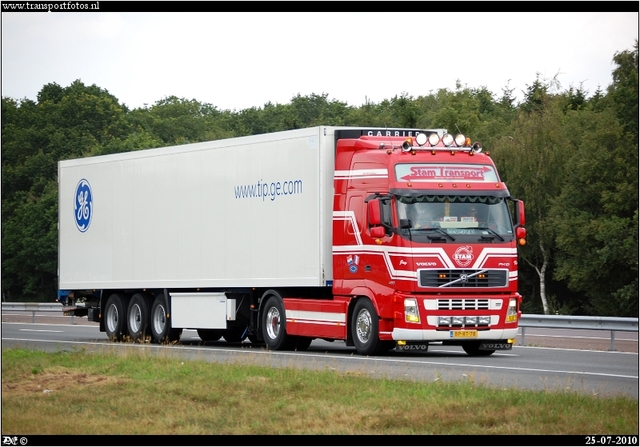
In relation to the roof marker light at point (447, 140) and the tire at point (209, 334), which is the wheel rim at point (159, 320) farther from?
the roof marker light at point (447, 140)

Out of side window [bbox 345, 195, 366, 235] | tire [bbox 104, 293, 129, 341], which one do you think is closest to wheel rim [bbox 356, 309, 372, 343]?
side window [bbox 345, 195, 366, 235]

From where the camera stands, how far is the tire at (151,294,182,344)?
28.3 metres

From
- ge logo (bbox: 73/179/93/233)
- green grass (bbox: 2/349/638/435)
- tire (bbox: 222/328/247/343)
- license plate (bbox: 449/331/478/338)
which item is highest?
ge logo (bbox: 73/179/93/233)

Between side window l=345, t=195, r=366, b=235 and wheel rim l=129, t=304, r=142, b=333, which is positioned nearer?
side window l=345, t=195, r=366, b=235

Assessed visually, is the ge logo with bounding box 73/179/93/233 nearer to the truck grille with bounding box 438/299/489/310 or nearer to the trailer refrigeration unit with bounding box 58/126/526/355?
the trailer refrigeration unit with bounding box 58/126/526/355

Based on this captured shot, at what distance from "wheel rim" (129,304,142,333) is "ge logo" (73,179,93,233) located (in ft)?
10.1

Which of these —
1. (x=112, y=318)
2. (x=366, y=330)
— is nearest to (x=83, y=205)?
(x=112, y=318)

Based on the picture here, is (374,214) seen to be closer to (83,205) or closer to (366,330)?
(366,330)

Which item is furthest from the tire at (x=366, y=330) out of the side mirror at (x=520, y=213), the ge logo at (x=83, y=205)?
the ge logo at (x=83, y=205)

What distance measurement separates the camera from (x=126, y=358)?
2050 centimetres

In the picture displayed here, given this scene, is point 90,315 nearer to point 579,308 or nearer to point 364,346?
point 364,346

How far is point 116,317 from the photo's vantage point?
30406mm

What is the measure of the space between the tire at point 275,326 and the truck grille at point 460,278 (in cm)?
385

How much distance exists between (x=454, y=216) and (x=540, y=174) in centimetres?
3998
